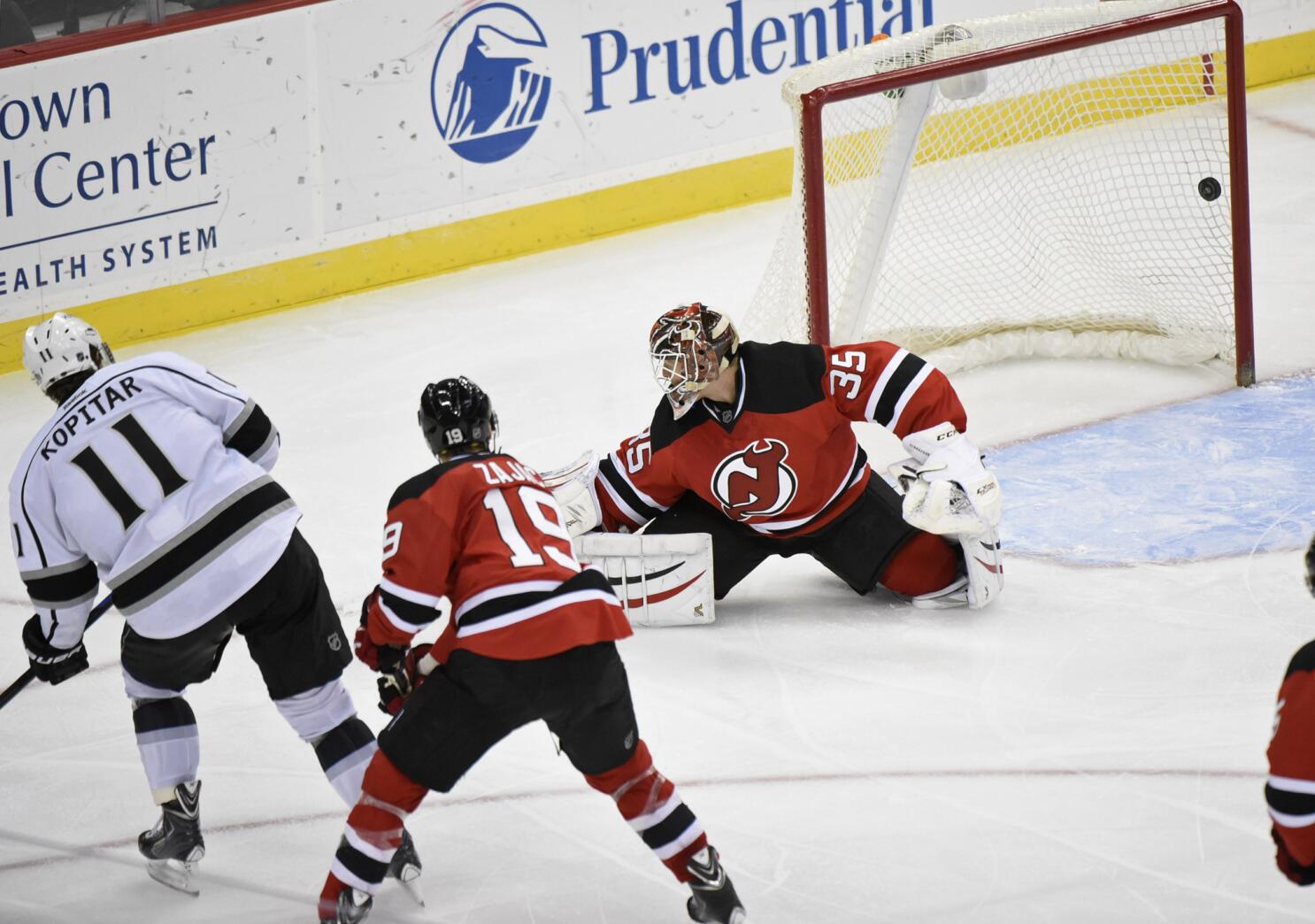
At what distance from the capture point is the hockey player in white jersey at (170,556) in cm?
314

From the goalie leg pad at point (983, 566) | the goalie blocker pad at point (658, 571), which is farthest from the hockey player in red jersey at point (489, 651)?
the goalie leg pad at point (983, 566)

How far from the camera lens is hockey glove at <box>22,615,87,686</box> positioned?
10.7 feet

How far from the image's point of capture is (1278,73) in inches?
328

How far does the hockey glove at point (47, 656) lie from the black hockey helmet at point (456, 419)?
31.1 inches

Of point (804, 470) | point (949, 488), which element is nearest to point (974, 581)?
point (949, 488)

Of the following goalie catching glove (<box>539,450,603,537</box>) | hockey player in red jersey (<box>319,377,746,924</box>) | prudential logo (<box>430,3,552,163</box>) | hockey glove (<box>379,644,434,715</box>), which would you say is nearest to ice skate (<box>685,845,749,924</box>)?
hockey player in red jersey (<box>319,377,746,924</box>)

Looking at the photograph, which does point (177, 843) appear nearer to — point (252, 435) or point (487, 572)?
point (252, 435)

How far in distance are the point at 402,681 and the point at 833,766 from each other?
1.00 m

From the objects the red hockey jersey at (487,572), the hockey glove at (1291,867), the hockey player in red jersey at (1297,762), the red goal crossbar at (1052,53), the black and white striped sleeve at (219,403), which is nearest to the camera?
the hockey player in red jersey at (1297,762)

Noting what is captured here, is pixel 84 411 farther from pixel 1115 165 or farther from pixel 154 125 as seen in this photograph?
pixel 1115 165

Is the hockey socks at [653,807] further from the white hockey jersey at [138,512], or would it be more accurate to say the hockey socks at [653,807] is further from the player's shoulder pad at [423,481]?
the white hockey jersey at [138,512]

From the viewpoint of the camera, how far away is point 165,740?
132 inches

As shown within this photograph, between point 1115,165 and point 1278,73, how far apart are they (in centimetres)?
260

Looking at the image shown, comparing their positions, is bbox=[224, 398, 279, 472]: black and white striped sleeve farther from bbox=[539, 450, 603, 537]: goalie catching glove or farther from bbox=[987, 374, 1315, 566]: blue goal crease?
bbox=[987, 374, 1315, 566]: blue goal crease
